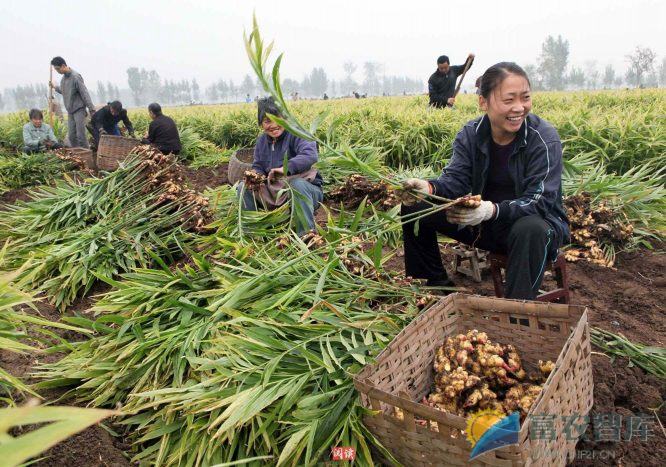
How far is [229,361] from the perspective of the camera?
1.69m

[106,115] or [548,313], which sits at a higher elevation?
[106,115]

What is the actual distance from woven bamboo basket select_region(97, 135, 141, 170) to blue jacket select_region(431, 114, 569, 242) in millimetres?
4098

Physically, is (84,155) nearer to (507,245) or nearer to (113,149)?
(113,149)

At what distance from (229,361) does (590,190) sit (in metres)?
2.76

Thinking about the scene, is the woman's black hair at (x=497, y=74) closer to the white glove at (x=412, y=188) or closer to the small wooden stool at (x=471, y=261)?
the white glove at (x=412, y=188)

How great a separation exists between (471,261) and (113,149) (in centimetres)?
426

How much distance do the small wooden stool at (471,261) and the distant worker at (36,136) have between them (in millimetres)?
6351

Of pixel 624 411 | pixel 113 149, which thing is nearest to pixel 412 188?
pixel 624 411

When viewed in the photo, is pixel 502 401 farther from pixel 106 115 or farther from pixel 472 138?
pixel 106 115

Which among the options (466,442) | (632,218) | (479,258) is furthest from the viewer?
(632,218)

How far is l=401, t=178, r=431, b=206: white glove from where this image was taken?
6.42 feet

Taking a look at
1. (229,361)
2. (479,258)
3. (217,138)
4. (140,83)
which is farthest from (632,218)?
(140,83)

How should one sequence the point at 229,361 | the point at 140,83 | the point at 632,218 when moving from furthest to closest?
the point at 140,83 → the point at 632,218 → the point at 229,361

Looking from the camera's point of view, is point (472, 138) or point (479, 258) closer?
point (472, 138)
